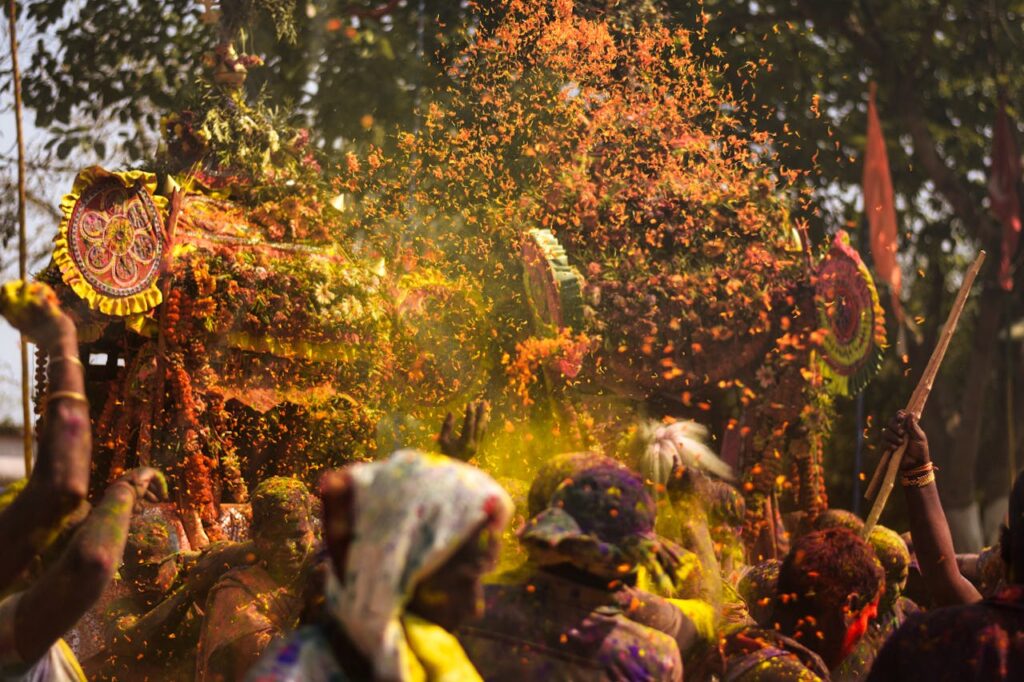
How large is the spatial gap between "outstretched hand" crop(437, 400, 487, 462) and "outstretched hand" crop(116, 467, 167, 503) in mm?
786

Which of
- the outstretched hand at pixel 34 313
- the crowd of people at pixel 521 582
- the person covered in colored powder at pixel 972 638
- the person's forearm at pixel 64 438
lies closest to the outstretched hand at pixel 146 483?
the crowd of people at pixel 521 582

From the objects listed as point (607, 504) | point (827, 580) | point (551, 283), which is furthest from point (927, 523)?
point (551, 283)

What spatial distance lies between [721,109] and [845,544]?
22.1ft

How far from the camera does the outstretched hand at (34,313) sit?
3002 millimetres

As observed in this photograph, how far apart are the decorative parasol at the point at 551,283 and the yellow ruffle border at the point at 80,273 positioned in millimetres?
2350

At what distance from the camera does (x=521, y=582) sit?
3.33 metres

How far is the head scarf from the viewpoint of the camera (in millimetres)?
2287

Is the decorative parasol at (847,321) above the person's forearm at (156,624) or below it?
above

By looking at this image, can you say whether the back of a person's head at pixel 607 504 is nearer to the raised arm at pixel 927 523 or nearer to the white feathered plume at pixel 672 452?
the raised arm at pixel 927 523

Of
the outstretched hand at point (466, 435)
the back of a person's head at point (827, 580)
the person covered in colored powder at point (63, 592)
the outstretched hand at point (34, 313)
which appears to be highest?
the outstretched hand at point (34, 313)

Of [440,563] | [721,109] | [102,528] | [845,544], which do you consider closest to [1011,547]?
[845,544]

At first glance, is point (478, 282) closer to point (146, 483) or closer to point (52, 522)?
point (146, 483)

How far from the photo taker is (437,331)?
8125mm

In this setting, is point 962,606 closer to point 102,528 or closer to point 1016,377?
point 102,528
